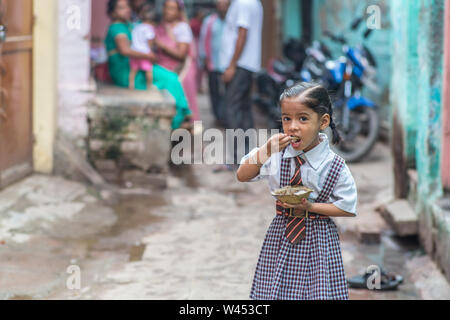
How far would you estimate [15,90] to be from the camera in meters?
6.42

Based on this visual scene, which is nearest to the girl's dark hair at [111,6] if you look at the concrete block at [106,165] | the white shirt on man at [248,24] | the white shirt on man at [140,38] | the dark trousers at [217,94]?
the white shirt on man at [140,38]

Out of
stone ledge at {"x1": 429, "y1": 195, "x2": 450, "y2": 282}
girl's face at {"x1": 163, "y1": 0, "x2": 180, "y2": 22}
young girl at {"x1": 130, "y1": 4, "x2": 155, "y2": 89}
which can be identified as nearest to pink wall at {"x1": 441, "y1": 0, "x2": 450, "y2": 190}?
stone ledge at {"x1": 429, "y1": 195, "x2": 450, "y2": 282}

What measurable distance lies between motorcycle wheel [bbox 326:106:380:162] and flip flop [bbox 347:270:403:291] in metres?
3.94

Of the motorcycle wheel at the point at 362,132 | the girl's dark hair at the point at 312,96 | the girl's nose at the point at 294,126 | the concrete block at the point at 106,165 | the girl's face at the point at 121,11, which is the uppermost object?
the girl's face at the point at 121,11

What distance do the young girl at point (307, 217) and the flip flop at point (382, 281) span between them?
4.86 feet

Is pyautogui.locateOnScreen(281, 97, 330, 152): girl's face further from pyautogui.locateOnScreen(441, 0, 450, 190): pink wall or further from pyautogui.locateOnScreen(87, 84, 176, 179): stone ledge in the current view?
pyautogui.locateOnScreen(87, 84, 176, 179): stone ledge

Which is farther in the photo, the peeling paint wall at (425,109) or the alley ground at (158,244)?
the peeling paint wall at (425,109)

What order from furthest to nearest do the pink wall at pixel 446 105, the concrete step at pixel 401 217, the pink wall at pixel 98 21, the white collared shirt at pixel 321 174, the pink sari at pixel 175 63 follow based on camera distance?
1. the pink wall at pixel 98 21
2. the pink sari at pixel 175 63
3. the concrete step at pixel 401 217
4. the pink wall at pixel 446 105
5. the white collared shirt at pixel 321 174

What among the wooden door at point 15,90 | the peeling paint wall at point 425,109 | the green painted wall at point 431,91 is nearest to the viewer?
the peeling paint wall at point 425,109

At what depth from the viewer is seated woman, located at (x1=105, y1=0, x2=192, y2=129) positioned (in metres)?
8.02

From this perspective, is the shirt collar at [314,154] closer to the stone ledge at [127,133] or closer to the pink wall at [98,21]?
the stone ledge at [127,133]

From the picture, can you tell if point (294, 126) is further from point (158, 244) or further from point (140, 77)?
point (140, 77)

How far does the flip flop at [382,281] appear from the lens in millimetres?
4633
